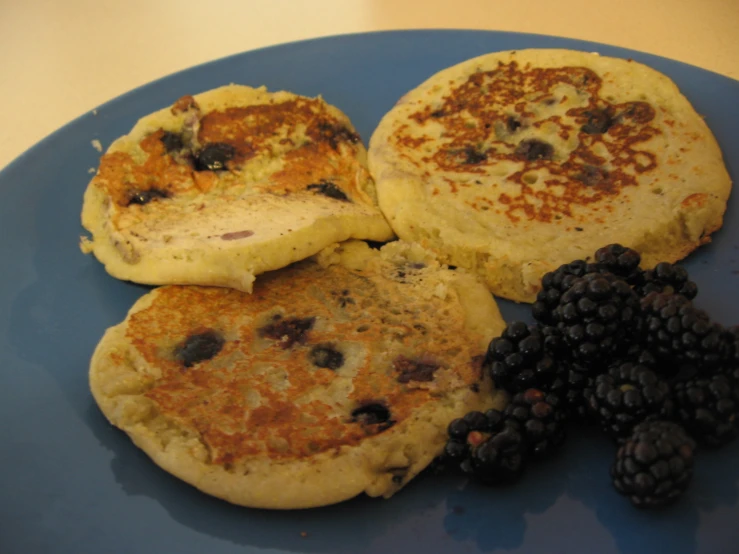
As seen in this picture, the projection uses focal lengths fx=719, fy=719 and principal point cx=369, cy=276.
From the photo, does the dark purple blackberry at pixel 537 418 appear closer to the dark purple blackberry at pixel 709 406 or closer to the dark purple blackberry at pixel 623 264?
the dark purple blackberry at pixel 709 406

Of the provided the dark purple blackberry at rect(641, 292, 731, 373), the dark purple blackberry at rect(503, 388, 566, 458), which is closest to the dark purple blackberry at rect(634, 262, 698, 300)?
the dark purple blackberry at rect(641, 292, 731, 373)

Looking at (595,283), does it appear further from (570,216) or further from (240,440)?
(240,440)

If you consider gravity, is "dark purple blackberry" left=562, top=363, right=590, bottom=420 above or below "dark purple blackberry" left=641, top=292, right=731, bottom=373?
below

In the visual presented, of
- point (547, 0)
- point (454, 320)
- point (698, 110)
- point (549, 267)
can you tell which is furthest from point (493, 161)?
point (547, 0)

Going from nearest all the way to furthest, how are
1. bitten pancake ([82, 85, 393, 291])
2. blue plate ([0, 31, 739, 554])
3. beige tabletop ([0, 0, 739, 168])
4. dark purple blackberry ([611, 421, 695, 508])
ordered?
dark purple blackberry ([611, 421, 695, 508]) < blue plate ([0, 31, 739, 554]) < bitten pancake ([82, 85, 393, 291]) < beige tabletop ([0, 0, 739, 168])

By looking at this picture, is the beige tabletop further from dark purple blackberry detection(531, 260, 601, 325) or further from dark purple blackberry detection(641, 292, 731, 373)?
dark purple blackberry detection(641, 292, 731, 373)

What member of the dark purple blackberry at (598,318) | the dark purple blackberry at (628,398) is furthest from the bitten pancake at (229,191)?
the dark purple blackberry at (628,398)

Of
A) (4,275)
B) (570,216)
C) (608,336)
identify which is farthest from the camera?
(4,275)
